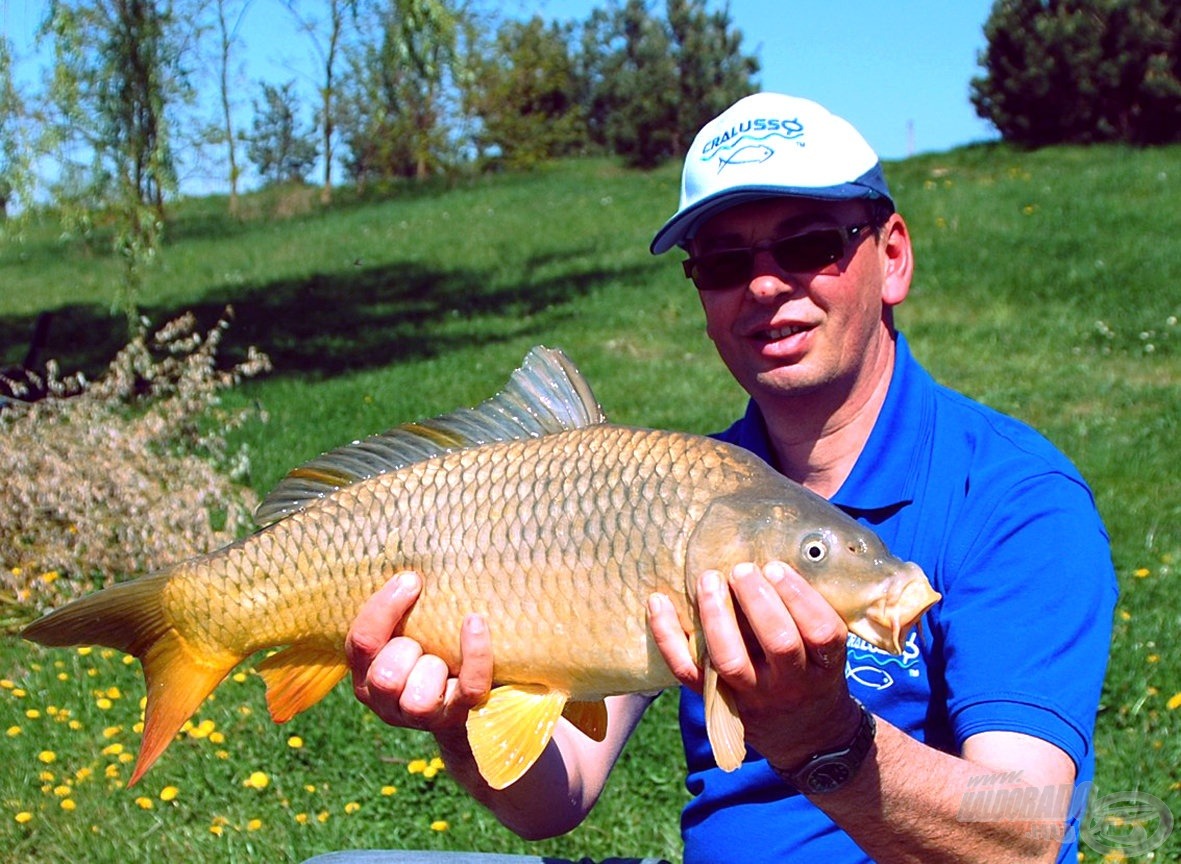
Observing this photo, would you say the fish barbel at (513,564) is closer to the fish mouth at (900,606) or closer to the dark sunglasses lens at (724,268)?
the fish mouth at (900,606)

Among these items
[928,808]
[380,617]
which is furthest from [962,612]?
[380,617]

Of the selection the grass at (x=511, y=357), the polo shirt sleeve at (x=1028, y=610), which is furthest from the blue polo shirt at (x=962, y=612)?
the grass at (x=511, y=357)

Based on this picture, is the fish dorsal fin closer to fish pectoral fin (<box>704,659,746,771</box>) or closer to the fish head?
the fish head

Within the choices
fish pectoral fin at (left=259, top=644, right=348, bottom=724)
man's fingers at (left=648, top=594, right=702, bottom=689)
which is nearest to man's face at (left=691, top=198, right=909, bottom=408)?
man's fingers at (left=648, top=594, right=702, bottom=689)

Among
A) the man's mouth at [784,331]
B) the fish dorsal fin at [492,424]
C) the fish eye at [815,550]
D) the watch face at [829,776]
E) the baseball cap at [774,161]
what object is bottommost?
the watch face at [829,776]

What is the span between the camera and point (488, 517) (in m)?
1.78

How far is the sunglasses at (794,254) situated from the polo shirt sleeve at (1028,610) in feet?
1.55

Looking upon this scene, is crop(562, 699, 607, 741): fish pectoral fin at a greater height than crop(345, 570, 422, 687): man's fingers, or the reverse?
crop(345, 570, 422, 687): man's fingers

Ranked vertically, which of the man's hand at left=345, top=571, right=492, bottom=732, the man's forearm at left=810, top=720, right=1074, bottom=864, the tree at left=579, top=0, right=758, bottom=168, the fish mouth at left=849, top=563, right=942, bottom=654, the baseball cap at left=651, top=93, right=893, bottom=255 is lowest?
the man's forearm at left=810, top=720, right=1074, bottom=864

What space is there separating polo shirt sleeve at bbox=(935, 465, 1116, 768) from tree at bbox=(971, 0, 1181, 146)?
61.8ft

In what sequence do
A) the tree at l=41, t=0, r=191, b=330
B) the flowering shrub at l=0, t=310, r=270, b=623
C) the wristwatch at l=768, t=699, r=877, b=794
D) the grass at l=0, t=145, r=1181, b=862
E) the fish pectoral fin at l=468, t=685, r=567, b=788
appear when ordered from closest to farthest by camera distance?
the wristwatch at l=768, t=699, r=877, b=794 → the fish pectoral fin at l=468, t=685, r=567, b=788 → the grass at l=0, t=145, r=1181, b=862 → the flowering shrub at l=0, t=310, r=270, b=623 → the tree at l=41, t=0, r=191, b=330

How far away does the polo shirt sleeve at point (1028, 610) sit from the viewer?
5.91 ft

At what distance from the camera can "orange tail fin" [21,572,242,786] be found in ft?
6.36

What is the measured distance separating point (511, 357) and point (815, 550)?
8.43 metres
